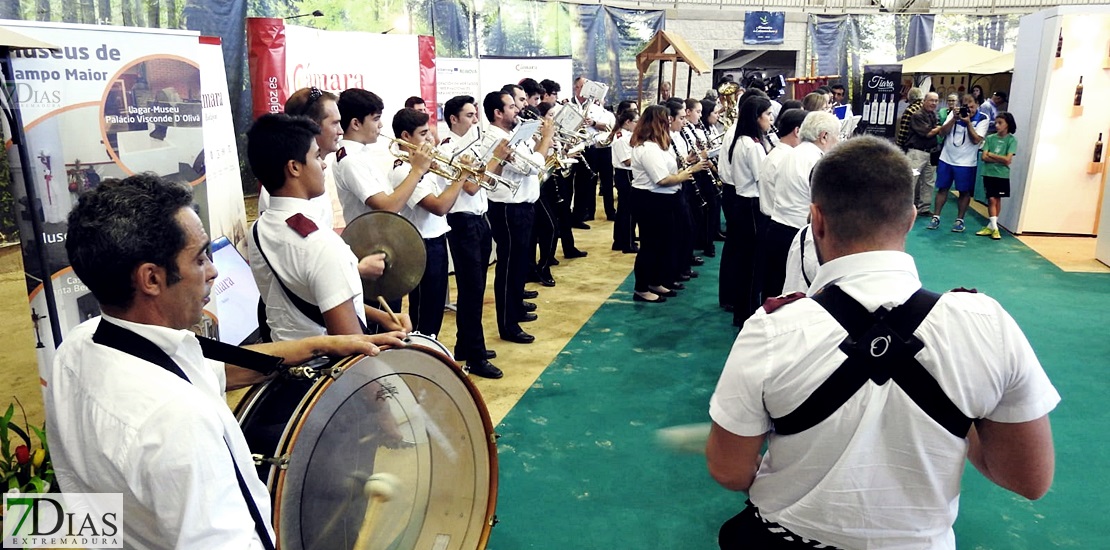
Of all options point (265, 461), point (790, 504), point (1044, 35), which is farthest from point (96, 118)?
point (1044, 35)

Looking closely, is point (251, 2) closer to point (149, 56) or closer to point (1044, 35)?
point (149, 56)

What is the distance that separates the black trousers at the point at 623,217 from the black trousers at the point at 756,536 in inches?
237

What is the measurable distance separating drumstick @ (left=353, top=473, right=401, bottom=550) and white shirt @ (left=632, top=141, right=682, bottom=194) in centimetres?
425

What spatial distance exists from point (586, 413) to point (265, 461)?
2777mm

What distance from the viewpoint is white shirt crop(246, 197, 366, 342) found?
2.34 metres

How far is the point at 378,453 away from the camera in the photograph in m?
2.01

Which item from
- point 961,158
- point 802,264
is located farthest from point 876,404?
point 961,158

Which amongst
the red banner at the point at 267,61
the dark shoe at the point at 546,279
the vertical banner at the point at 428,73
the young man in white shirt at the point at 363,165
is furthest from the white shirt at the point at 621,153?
the young man in white shirt at the point at 363,165

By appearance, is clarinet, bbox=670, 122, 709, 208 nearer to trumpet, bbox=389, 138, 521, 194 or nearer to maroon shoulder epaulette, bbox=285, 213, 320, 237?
trumpet, bbox=389, 138, 521, 194

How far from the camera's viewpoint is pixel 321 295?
2.34 metres

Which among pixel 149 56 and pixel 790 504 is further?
pixel 149 56

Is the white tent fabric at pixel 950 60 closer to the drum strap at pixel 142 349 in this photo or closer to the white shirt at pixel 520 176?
the white shirt at pixel 520 176

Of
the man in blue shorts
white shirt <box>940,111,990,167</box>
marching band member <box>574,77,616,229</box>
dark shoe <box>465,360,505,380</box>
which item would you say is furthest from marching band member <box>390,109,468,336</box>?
white shirt <box>940,111,990,167</box>

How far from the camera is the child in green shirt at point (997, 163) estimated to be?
884 cm
